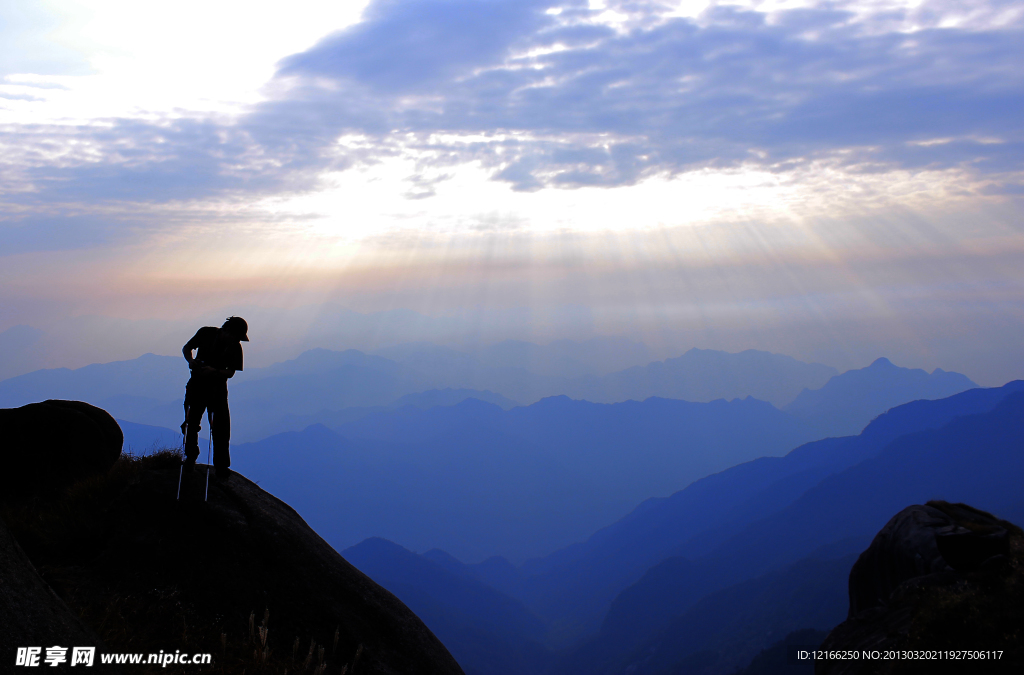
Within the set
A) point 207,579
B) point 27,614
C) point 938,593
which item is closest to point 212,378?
point 207,579

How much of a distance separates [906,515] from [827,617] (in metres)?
178

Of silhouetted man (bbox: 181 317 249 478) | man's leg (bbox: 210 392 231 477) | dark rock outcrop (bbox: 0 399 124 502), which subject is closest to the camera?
silhouetted man (bbox: 181 317 249 478)

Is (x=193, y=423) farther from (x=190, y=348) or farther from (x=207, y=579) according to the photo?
(x=207, y=579)

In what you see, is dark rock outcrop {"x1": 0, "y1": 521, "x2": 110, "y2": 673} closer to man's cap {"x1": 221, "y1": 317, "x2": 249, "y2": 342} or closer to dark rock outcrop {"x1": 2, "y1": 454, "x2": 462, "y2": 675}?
dark rock outcrop {"x1": 2, "y1": 454, "x2": 462, "y2": 675}

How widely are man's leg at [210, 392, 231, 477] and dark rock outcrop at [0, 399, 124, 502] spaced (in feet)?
10.8

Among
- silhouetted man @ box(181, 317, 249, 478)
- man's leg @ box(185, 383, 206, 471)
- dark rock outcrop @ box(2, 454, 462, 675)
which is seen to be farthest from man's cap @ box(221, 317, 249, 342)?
dark rock outcrop @ box(2, 454, 462, 675)

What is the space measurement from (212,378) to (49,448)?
509 centimetres

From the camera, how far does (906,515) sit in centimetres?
1891

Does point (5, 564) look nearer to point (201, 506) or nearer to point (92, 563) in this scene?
point (92, 563)

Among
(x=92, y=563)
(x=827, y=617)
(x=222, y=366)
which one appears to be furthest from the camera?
(x=827, y=617)

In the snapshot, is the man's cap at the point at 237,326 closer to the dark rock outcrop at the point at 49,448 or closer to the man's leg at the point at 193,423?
the man's leg at the point at 193,423

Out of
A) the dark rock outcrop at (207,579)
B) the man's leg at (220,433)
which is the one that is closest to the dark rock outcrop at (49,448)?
the dark rock outcrop at (207,579)

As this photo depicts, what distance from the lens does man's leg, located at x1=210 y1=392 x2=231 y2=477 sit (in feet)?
39.3

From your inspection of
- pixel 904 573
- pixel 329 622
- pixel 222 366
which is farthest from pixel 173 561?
pixel 904 573
